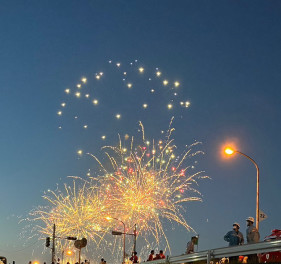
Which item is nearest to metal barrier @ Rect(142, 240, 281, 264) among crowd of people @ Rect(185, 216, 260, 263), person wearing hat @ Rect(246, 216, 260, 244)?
crowd of people @ Rect(185, 216, 260, 263)

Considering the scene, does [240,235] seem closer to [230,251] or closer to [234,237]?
[234,237]

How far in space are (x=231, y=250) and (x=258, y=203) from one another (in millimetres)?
13328

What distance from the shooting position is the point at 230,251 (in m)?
11.7

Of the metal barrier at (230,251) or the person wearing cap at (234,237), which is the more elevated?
the person wearing cap at (234,237)

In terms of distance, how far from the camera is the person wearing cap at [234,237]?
1500cm

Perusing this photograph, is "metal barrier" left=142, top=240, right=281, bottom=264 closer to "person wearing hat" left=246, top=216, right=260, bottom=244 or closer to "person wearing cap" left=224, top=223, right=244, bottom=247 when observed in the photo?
"person wearing cap" left=224, top=223, right=244, bottom=247

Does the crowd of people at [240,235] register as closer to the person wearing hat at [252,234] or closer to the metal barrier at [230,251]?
the person wearing hat at [252,234]

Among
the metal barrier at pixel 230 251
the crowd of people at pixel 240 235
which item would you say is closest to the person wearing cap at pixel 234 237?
the crowd of people at pixel 240 235

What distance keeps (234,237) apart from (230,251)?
3402mm

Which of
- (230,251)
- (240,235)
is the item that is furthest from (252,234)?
(230,251)

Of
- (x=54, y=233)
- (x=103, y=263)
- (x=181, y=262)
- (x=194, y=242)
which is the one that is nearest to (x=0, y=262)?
(x=103, y=263)

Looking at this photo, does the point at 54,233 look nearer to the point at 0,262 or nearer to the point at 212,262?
the point at 0,262

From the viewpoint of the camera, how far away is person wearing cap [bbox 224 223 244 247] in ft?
49.2

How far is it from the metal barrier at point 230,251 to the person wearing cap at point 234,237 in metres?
1.57
